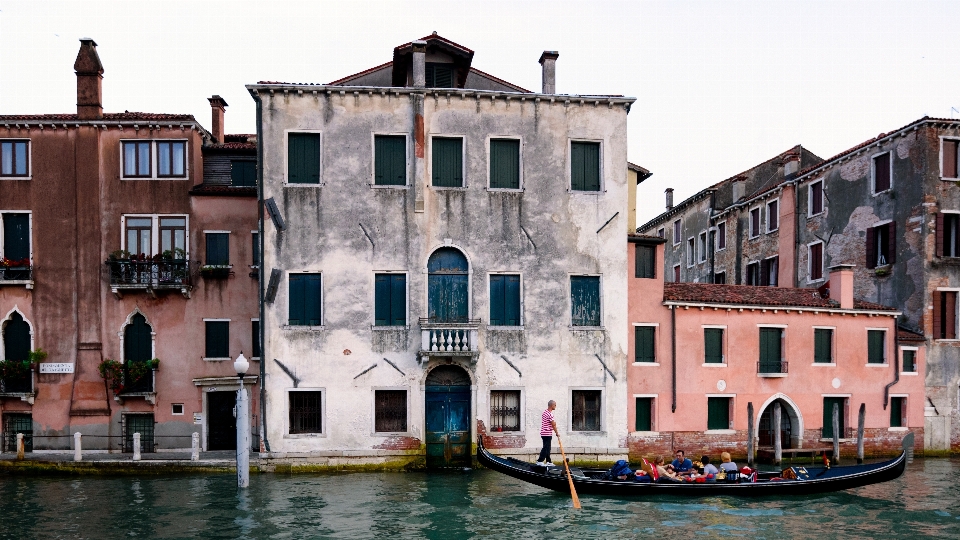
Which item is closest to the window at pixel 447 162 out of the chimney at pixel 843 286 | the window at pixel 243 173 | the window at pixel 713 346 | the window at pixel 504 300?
the window at pixel 504 300

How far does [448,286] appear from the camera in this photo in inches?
760

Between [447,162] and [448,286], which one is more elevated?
[447,162]

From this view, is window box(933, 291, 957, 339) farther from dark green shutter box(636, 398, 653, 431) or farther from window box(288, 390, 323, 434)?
window box(288, 390, 323, 434)

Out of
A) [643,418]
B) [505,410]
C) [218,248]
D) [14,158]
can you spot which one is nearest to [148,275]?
[218,248]

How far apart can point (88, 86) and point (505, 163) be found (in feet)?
33.9

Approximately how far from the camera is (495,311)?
→ 19438mm

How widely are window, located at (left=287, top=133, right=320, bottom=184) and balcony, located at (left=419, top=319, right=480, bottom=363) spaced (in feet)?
13.3

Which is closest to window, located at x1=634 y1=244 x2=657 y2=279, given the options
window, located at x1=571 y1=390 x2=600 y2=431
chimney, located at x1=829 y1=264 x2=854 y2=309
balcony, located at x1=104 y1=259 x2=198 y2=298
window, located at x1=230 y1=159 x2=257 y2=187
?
window, located at x1=571 y1=390 x2=600 y2=431

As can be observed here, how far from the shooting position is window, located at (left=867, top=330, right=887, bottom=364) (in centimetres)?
2203

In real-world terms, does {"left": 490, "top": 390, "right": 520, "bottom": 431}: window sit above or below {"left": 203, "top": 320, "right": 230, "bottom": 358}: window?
below

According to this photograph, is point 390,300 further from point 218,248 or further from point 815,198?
point 815,198

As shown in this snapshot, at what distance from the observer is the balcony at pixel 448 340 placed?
18.7 meters

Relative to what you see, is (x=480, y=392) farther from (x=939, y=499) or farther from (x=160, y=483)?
(x=939, y=499)

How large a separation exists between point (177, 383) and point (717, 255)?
68.5 ft
